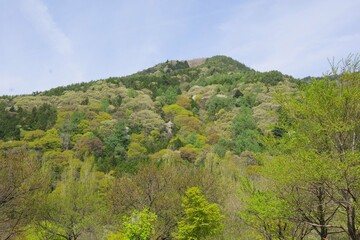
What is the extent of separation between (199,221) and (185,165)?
24.2m

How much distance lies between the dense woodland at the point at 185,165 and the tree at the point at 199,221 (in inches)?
3.0

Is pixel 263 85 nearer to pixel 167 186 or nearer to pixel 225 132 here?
pixel 225 132

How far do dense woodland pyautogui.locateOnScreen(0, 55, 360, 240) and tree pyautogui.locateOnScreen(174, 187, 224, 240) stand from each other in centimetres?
8

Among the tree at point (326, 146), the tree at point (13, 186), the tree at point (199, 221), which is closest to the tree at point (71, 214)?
the tree at point (13, 186)

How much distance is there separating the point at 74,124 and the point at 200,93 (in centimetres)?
4440

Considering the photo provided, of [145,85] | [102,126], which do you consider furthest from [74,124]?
[145,85]

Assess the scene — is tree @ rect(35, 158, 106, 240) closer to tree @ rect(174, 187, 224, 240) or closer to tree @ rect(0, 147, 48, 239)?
tree @ rect(0, 147, 48, 239)

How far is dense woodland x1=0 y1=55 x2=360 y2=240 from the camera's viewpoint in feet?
44.1

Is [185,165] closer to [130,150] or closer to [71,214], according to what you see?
[130,150]

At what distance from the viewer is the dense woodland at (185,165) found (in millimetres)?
13445

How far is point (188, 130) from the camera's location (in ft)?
253

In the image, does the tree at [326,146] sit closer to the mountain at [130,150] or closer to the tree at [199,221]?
the mountain at [130,150]

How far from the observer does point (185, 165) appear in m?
49.7

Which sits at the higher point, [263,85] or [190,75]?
[190,75]
